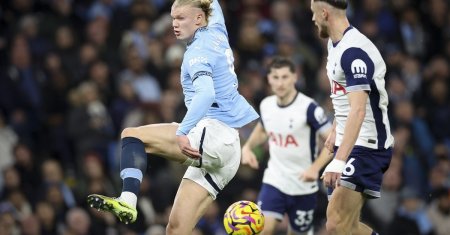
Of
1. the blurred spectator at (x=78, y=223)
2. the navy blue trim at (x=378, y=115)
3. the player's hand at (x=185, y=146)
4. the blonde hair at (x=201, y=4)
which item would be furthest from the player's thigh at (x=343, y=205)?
the blurred spectator at (x=78, y=223)

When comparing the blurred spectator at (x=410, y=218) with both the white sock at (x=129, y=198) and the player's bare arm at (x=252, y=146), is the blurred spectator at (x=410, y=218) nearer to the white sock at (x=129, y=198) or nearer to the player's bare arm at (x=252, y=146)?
the player's bare arm at (x=252, y=146)

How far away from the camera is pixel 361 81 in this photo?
26.1ft

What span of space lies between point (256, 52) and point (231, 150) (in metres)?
7.45

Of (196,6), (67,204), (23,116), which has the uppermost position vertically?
(196,6)

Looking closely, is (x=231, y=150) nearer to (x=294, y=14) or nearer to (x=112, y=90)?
(x=112, y=90)

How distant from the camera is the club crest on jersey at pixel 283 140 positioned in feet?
35.6

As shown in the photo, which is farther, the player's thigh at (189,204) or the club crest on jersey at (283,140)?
the club crest on jersey at (283,140)

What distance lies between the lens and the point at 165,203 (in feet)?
44.3

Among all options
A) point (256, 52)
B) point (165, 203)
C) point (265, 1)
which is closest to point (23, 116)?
point (165, 203)

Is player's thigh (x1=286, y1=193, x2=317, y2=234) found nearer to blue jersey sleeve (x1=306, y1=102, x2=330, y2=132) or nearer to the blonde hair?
blue jersey sleeve (x1=306, y1=102, x2=330, y2=132)

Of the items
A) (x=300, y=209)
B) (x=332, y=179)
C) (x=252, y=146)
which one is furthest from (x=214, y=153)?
(x=300, y=209)

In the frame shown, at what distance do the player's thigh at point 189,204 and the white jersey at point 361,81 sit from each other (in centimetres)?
127

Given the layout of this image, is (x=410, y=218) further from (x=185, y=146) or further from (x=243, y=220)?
(x=185, y=146)

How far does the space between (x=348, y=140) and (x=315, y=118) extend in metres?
2.85
